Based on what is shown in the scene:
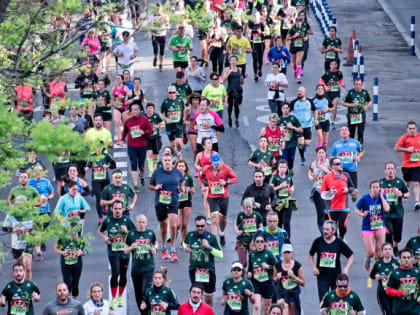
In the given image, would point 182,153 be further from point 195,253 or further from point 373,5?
point 373,5

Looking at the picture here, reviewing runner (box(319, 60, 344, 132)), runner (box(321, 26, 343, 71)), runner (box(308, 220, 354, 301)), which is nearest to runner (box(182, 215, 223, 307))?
runner (box(308, 220, 354, 301))

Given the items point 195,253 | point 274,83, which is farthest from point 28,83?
point 274,83

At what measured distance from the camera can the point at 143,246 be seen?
57.9ft

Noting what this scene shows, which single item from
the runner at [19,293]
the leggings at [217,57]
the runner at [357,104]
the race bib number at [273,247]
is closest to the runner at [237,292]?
the race bib number at [273,247]

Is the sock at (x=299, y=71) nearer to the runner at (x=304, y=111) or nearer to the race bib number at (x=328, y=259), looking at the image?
the runner at (x=304, y=111)

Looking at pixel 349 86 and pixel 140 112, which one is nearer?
pixel 140 112

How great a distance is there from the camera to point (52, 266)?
67.2 ft

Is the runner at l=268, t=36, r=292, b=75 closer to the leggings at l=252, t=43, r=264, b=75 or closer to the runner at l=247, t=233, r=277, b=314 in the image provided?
the leggings at l=252, t=43, r=264, b=75

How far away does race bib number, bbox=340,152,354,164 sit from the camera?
2181 centimetres

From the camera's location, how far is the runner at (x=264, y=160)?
21.3 meters

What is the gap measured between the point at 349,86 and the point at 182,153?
302 inches

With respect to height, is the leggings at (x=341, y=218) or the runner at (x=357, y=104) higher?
the runner at (x=357, y=104)

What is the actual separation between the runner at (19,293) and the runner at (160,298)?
5.60 feet

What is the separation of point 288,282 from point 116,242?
9.86ft
